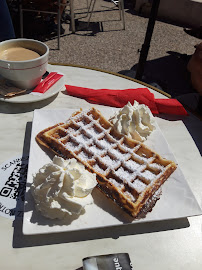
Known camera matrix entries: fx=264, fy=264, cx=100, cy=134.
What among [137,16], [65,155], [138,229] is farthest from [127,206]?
[137,16]

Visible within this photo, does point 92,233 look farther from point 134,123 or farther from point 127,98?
point 127,98

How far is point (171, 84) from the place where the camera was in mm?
3879

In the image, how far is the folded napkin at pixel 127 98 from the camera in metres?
1.52

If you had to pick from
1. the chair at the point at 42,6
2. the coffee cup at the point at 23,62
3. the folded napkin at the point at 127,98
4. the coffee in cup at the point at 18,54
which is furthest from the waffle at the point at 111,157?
the chair at the point at 42,6

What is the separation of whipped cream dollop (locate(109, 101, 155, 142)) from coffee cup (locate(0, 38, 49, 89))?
0.49 metres

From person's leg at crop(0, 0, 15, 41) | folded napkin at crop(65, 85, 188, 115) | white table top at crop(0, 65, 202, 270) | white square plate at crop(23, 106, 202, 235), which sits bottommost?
white table top at crop(0, 65, 202, 270)

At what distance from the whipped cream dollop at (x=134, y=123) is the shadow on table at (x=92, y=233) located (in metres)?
0.43

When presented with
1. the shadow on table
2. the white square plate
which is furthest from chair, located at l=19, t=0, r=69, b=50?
the shadow on table

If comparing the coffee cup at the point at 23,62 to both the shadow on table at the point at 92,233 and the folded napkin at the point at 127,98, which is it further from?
the shadow on table at the point at 92,233

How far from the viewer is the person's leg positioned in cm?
217

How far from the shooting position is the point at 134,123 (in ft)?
4.25

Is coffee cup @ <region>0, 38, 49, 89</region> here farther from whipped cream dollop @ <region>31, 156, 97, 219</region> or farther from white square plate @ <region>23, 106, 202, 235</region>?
whipped cream dollop @ <region>31, 156, 97, 219</region>

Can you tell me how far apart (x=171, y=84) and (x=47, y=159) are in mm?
3161

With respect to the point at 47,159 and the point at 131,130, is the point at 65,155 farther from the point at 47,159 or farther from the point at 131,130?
the point at 131,130
